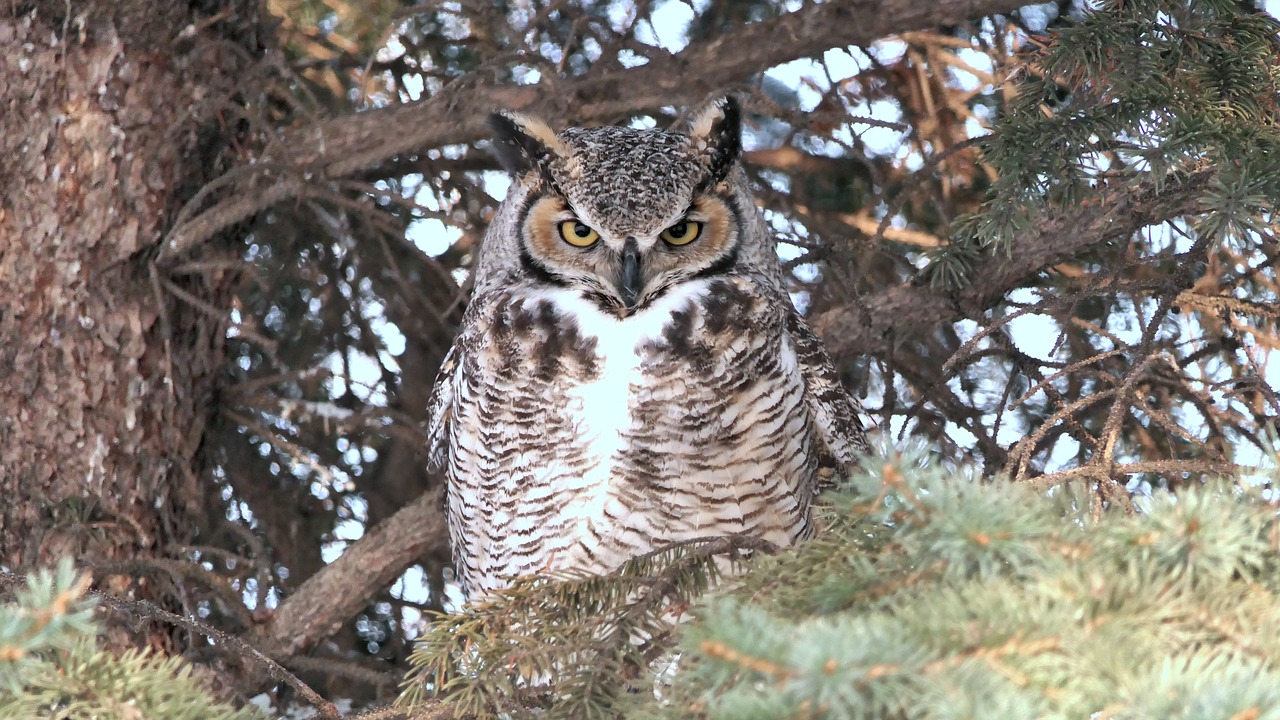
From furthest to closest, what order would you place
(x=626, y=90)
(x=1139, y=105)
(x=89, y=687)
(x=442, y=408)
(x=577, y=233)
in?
(x=626, y=90)
(x=442, y=408)
(x=577, y=233)
(x=1139, y=105)
(x=89, y=687)

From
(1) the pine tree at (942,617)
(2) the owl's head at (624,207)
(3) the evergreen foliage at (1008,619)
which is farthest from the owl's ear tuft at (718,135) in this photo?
(3) the evergreen foliage at (1008,619)

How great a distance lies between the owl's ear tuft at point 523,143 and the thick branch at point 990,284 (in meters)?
0.65

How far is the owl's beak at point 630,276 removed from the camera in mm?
1806

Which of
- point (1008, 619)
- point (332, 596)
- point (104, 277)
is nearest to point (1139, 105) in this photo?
point (1008, 619)

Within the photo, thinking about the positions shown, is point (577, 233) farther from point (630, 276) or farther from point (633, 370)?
point (633, 370)

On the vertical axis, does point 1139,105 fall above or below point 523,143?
below

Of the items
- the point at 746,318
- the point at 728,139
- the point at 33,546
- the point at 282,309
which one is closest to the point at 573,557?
the point at 746,318

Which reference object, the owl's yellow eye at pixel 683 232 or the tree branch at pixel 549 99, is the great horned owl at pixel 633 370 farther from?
the tree branch at pixel 549 99

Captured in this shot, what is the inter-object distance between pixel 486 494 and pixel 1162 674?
1.30 m

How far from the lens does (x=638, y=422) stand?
1.75 m

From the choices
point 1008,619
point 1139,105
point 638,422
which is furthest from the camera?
Result: point 638,422

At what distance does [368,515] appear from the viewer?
294 cm

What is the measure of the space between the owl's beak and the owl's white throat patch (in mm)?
38

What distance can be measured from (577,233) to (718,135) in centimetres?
30
